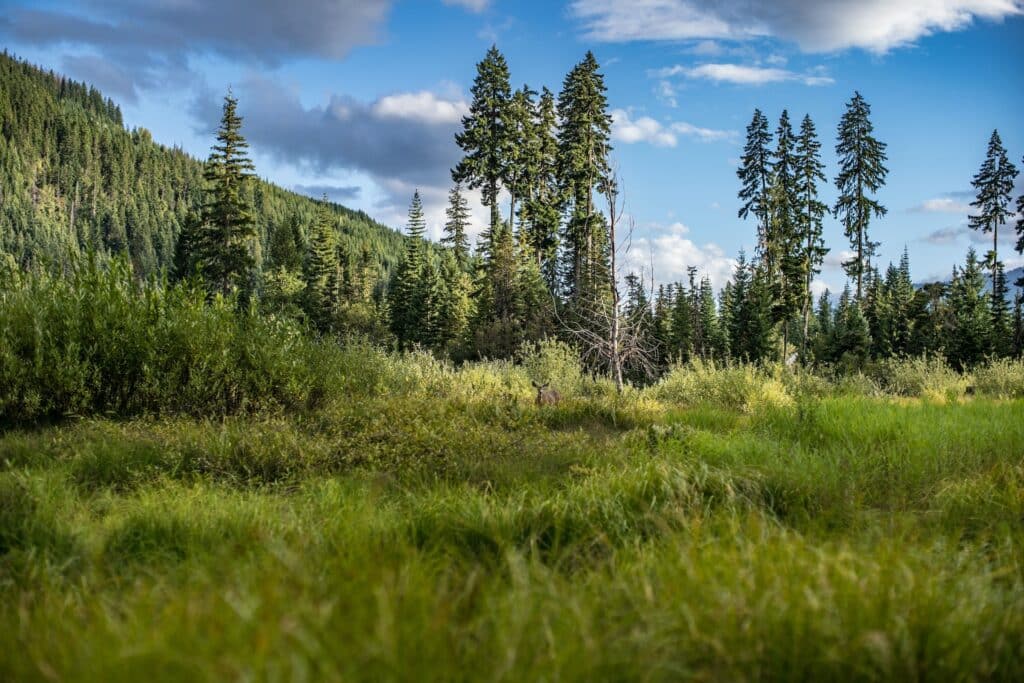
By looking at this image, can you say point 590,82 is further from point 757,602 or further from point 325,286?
point 757,602

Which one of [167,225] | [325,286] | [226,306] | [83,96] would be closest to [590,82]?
[325,286]

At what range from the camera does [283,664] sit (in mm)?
1329

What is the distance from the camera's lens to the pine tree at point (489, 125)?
37269 mm

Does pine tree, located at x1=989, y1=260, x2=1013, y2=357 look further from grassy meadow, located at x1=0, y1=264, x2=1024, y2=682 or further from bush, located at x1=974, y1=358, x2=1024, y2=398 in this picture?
grassy meadow, located at x1=0, y1=264, x2=1024, y2=682

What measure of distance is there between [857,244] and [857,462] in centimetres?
4526

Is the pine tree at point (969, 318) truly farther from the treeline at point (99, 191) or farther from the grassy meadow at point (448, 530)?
the treeline at point (99, 191)

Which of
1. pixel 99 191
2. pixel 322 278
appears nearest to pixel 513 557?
pixel 322 278

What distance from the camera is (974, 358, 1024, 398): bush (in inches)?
497

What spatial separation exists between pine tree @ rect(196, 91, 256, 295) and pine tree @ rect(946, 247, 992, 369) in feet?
129

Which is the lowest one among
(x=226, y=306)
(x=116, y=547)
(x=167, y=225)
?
(x=116, y=547)

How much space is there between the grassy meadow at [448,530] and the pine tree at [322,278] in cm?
3551

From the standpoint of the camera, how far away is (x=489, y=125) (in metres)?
37.9

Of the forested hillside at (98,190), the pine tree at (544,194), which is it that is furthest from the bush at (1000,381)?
the forested hillside at (98,190)

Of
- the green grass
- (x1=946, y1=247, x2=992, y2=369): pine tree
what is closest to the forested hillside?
(x1=946, y1=247, x2=992, y2=369): pine tree
